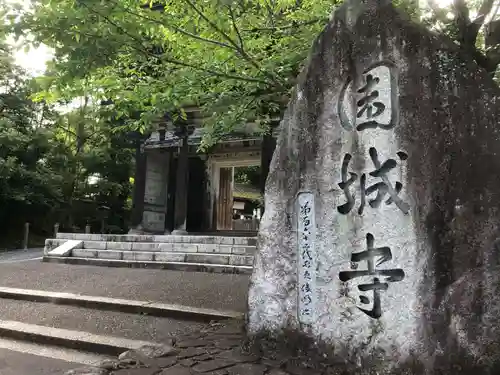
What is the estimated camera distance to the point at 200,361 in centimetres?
354

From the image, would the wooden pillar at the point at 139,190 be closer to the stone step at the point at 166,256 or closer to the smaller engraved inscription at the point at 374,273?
the stone step at the point at 166,256

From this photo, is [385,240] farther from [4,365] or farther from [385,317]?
[4,365]

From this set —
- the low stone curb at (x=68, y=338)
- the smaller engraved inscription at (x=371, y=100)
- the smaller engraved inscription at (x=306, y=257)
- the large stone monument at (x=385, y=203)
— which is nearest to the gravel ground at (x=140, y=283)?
the low stone curb at (x=68, y=338)

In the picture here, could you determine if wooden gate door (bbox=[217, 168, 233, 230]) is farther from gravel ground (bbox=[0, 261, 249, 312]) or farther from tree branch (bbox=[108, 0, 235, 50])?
tree branch (bbox=[108, 0, 235, 50])

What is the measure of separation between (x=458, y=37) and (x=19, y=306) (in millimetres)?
6510

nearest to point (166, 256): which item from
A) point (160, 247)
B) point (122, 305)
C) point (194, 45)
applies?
point (160, 247)

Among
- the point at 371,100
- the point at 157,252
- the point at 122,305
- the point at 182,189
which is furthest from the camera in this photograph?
the point at 182,189

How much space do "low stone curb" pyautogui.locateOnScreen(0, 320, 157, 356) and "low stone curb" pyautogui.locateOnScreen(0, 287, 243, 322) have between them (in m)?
0.81

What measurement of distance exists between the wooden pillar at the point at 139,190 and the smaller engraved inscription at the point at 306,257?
11.4 m

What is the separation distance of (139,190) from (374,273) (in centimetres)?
1220

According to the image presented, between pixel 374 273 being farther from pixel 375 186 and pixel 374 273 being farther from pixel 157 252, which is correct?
pixel 157 252

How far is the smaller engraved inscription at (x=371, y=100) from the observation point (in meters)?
3.26

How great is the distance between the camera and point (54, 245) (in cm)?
1079

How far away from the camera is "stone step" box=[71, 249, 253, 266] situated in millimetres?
8266
